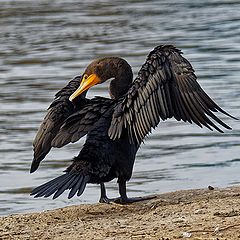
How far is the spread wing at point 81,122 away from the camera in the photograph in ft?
24.6

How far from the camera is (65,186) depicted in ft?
23.6

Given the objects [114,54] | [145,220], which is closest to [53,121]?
[145,220]

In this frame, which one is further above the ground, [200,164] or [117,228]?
[117,228]

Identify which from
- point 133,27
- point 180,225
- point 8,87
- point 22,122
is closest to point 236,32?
point 133,27

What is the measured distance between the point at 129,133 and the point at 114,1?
76.1 ft

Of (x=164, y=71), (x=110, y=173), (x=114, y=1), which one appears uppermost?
(x=164, y=71)

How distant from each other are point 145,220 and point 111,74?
168 centimetres

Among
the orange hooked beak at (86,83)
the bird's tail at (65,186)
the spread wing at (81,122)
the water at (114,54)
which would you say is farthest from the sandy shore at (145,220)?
the water at (114,54)

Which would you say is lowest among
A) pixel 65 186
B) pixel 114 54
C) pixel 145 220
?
pixel 114 54

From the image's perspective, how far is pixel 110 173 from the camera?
7715mm

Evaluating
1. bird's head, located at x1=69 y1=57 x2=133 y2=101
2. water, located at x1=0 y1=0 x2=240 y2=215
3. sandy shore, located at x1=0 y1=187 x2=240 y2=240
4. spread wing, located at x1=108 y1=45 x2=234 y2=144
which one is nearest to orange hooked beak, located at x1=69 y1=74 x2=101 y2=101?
bird's head, located at x1=69 y1=57 x2=133 y2=101

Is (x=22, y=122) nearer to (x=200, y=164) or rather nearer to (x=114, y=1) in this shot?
(x=200, y=164)

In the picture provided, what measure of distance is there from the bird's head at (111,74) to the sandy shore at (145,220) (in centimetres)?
91

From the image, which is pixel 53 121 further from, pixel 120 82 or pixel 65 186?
pixel 65 186
